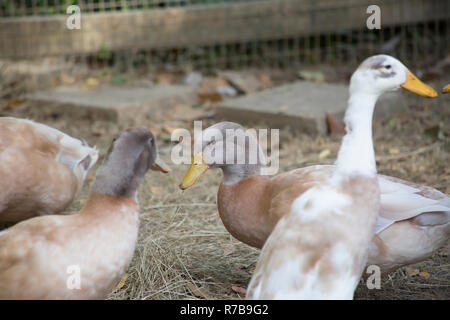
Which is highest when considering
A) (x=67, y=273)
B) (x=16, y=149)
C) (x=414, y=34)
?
(x=414, y=34)

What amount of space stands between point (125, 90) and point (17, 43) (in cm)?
110

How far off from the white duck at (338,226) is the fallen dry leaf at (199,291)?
A: 73cm

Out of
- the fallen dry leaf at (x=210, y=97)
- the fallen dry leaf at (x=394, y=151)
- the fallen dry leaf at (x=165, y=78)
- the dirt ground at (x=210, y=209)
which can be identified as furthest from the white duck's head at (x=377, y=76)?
the fallen dry leaf at (x=165, y=78)

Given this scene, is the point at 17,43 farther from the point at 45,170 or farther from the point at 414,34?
the point at 414,34

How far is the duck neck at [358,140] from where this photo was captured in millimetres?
2049

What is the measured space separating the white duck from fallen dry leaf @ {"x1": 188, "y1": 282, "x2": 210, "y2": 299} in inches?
28.8

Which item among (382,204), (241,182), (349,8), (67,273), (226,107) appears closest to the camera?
(67,273)

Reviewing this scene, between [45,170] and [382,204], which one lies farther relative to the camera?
[45,170]

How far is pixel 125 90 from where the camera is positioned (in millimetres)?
5828

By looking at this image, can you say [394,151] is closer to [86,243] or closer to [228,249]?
[228,249]

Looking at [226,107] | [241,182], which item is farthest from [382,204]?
[226,107]

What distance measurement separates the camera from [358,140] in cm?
206

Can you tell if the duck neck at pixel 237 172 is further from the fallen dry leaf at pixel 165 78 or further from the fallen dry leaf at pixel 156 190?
the fallen dry leaf at pixel 165 78

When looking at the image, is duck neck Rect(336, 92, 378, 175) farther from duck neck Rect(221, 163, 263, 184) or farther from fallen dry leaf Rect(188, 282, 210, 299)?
fallen dry leaf Rect(188, 282, 210, 299)
